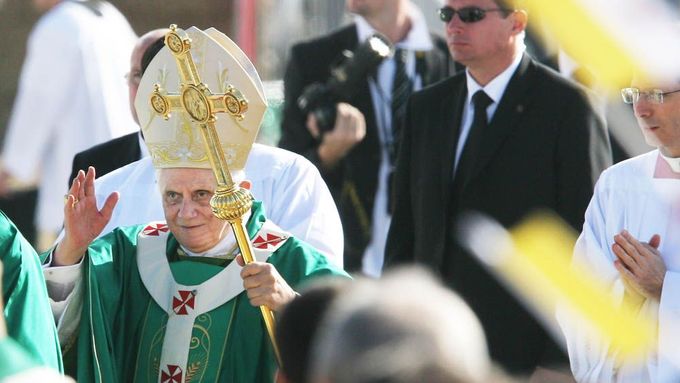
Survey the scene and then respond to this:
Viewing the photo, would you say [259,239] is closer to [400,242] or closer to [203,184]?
[203,184]

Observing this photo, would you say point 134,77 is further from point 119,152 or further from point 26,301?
point 26,301

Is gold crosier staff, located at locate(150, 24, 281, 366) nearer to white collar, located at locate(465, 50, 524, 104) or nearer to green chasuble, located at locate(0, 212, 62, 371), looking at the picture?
green chasuble, located at locate(0, 212, 62, 371)

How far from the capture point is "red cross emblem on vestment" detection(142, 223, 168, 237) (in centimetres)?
538

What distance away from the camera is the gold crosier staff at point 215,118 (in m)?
4.88

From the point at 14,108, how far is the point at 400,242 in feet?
12.3

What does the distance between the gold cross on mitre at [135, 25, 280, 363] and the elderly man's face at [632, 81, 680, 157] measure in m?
1.17

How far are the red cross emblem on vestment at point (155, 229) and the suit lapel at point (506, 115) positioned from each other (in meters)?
1.47

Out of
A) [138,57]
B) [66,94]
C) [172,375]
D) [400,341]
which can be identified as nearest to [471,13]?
[138,57]

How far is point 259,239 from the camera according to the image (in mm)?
5184

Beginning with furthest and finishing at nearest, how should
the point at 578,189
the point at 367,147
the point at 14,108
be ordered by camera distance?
the point at 14,108 < the point at 367,147 < the point at 578,189

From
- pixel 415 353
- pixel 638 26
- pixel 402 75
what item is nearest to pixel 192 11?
pixel 402 75

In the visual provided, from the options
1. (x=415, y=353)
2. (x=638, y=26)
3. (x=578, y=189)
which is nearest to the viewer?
(x=415, y=353)

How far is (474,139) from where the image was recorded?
6.52m

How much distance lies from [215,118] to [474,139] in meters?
1.66
